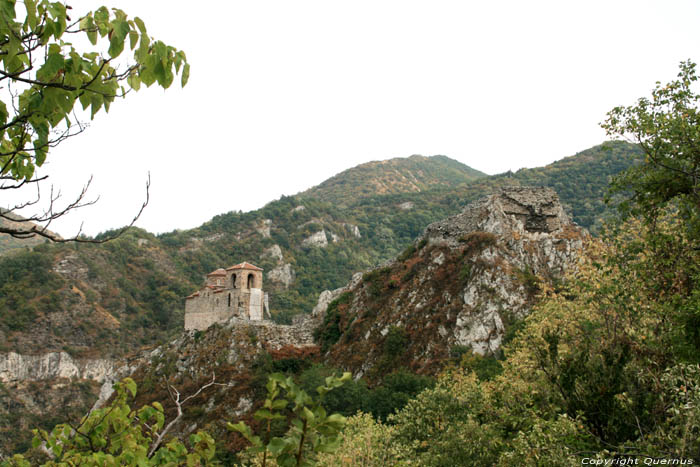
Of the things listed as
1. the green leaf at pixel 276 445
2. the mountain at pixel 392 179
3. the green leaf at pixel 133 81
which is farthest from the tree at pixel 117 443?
the mountain at pixel 392 179

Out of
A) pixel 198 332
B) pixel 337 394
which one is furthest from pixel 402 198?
pixel 337 394

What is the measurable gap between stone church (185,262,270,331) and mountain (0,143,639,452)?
5.04 meters

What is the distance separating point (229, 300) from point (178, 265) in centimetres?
4796

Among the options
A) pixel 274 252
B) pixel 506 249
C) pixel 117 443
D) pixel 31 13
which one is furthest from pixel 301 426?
pixel 274 252

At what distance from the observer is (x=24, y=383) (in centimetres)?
5178

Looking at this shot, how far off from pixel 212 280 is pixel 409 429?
2743cm

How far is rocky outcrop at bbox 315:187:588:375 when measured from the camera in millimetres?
22609

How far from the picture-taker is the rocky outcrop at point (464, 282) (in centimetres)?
2261

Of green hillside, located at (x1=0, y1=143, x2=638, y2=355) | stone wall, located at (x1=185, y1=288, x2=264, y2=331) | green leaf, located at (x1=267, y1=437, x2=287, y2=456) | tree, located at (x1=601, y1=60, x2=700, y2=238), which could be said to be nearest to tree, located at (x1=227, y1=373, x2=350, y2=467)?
green leaf, located at (x1=267, y1=437, x2=287, y2=456)

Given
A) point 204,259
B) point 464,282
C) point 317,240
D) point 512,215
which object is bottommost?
point 464,282

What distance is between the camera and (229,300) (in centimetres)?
3578

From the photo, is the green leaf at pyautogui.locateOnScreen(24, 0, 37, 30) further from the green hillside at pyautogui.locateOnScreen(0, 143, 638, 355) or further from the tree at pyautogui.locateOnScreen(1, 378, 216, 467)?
the green hillside at pyautogui.locateOnScreen(0, 143, 638, 355)

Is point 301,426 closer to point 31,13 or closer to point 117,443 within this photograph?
point 31,13

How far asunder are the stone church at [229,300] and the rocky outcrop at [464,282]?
306 inches
